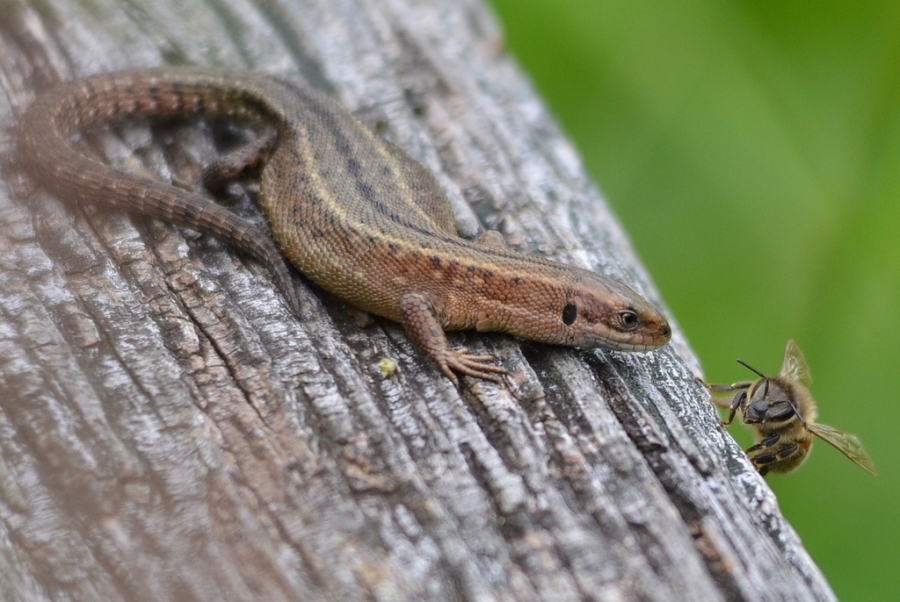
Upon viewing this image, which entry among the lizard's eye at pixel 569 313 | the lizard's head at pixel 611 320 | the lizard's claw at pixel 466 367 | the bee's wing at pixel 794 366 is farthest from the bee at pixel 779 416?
the lizard's claw at pixel 466 367

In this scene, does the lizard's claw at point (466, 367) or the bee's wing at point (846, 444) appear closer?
the lizard's claw at point (466, 367)

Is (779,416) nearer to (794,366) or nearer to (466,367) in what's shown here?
(794,366)

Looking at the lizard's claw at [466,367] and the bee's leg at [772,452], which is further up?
the lizard's claw at [466,367]

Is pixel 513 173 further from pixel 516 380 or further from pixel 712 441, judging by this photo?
pixel 712 441

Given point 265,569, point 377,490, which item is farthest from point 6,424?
point 377,490

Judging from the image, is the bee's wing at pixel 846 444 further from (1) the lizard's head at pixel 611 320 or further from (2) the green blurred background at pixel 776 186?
(2) the green blurred background at pixel 776 186

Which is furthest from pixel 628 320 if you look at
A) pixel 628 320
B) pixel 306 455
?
pixel 306 455

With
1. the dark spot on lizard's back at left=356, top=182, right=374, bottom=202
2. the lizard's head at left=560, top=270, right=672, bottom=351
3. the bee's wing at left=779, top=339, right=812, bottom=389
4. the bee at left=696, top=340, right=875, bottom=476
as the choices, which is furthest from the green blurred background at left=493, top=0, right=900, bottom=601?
the dark spot on lizard's back at left=356, top=182, right=374, bottom=202

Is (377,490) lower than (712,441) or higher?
lower
